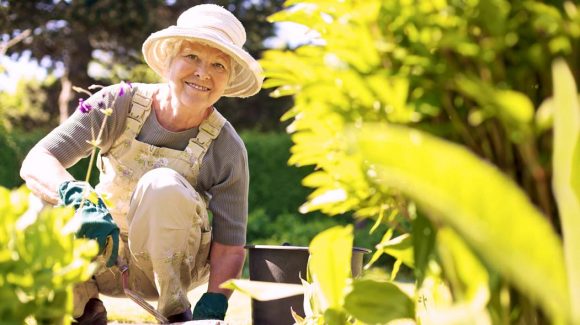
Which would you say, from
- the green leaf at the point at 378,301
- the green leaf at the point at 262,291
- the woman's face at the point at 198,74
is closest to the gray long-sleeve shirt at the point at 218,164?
the woman's face at the point at 198,74

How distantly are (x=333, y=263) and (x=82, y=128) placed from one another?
1.94 meters

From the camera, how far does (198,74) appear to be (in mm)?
3127

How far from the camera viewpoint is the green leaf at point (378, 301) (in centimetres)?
132

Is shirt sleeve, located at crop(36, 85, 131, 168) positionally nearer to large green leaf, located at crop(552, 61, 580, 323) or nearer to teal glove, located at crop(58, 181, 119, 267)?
teal glove, located at crop(58, 181, 119, 267)

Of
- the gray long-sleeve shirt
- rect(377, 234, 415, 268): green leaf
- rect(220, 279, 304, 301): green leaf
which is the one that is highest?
rect(377, 234, 415, 268): green leaf

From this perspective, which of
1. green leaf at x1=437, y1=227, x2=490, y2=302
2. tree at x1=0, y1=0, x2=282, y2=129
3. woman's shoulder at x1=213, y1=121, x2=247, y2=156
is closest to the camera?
green leaf at x1=437, y1=227, x2=490, y2=302

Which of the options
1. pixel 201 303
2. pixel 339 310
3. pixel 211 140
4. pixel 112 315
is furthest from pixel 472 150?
pixel 112 315

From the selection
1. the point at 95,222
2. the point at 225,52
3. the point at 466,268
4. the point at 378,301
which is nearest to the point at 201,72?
the point at 225,52

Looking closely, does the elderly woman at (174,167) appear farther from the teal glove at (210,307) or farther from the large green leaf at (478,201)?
the large green leaf at (478,201)

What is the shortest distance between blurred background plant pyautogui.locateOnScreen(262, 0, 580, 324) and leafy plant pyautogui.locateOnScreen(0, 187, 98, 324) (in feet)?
1.34

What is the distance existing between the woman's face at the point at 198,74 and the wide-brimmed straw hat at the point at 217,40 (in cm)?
6

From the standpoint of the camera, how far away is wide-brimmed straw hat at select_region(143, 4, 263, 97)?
10.3ft

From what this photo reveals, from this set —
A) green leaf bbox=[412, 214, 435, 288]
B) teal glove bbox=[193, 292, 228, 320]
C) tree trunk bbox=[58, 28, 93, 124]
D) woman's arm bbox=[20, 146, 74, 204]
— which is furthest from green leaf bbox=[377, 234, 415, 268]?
tree trunk bbox=[58, 28, 93, 124]

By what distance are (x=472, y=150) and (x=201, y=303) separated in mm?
1895
